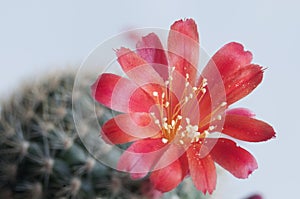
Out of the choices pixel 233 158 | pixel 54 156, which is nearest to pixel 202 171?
pixel 233 158

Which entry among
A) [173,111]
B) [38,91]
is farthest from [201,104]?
[38,91]

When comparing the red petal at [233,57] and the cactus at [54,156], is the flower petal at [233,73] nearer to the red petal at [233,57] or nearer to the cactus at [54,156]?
the red petal at [233,57]

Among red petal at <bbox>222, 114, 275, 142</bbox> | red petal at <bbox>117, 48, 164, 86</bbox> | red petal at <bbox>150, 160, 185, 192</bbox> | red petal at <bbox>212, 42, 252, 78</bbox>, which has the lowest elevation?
red petal at <bbox>150, 160, 185, 192</bbox>

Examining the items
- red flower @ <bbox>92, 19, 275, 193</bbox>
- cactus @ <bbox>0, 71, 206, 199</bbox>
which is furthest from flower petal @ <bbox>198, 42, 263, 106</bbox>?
cactus @ <bbox>0, 71, 206, 199</bbox>

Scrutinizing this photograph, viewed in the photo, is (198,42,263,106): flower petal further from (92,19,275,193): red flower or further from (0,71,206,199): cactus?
(0,71,206,199): cactus

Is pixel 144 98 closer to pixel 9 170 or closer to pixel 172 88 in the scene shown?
pixel 172 88

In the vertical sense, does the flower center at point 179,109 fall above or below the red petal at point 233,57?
below

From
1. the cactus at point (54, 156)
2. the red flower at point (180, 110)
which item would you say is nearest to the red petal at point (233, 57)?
the red flower at point (180, 110)
